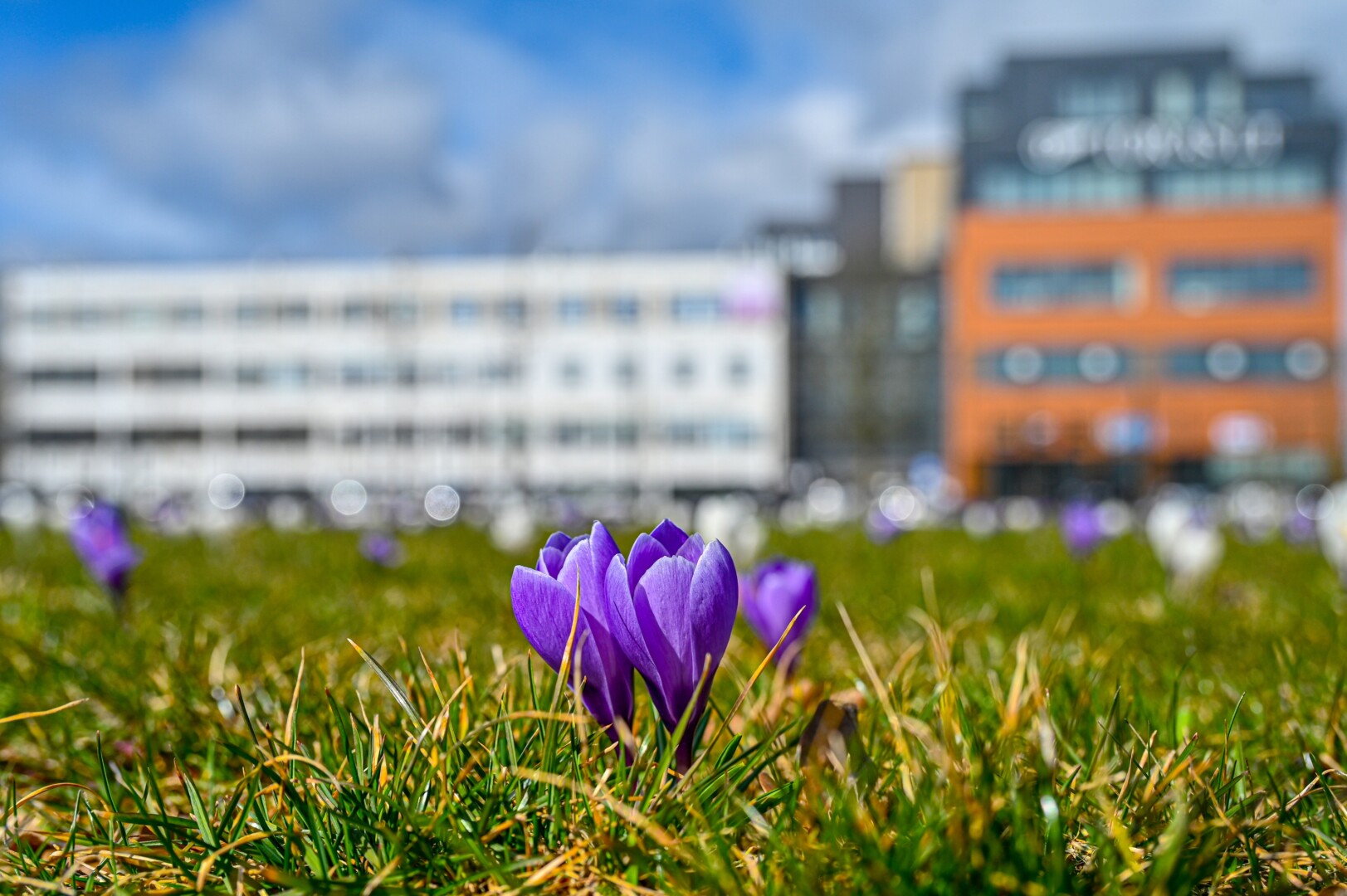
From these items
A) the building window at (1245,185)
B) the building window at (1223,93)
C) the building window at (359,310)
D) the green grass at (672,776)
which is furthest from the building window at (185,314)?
the green grass at (672,776)

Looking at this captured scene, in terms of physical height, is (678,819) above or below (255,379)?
below

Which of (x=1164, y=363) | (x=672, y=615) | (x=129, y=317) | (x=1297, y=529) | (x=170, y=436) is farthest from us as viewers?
(x=129, y=317)

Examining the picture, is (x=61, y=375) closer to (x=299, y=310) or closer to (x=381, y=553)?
(x=299, y=310)

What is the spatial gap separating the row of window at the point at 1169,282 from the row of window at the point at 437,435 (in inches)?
655

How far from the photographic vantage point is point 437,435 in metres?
66.9

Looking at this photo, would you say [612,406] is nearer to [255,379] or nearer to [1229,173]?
[255,379]

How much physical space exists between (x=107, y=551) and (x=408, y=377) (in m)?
65.2

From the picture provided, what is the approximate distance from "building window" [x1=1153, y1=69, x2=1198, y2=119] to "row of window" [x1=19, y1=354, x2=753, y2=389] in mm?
25268

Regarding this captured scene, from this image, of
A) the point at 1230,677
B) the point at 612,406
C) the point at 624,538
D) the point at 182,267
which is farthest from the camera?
the point at 182,267

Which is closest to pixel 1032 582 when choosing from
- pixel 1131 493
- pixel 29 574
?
pixel 29 574

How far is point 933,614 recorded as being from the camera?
121 inches

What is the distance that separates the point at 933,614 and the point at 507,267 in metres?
65.9

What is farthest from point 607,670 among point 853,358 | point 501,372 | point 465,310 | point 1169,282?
point 465,310

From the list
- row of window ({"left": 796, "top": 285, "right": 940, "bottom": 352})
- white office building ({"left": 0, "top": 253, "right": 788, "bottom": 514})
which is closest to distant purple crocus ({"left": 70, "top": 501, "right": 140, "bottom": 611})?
white office building ({"left": 0, "top": 253, "right": 788, "bottom": 514})
